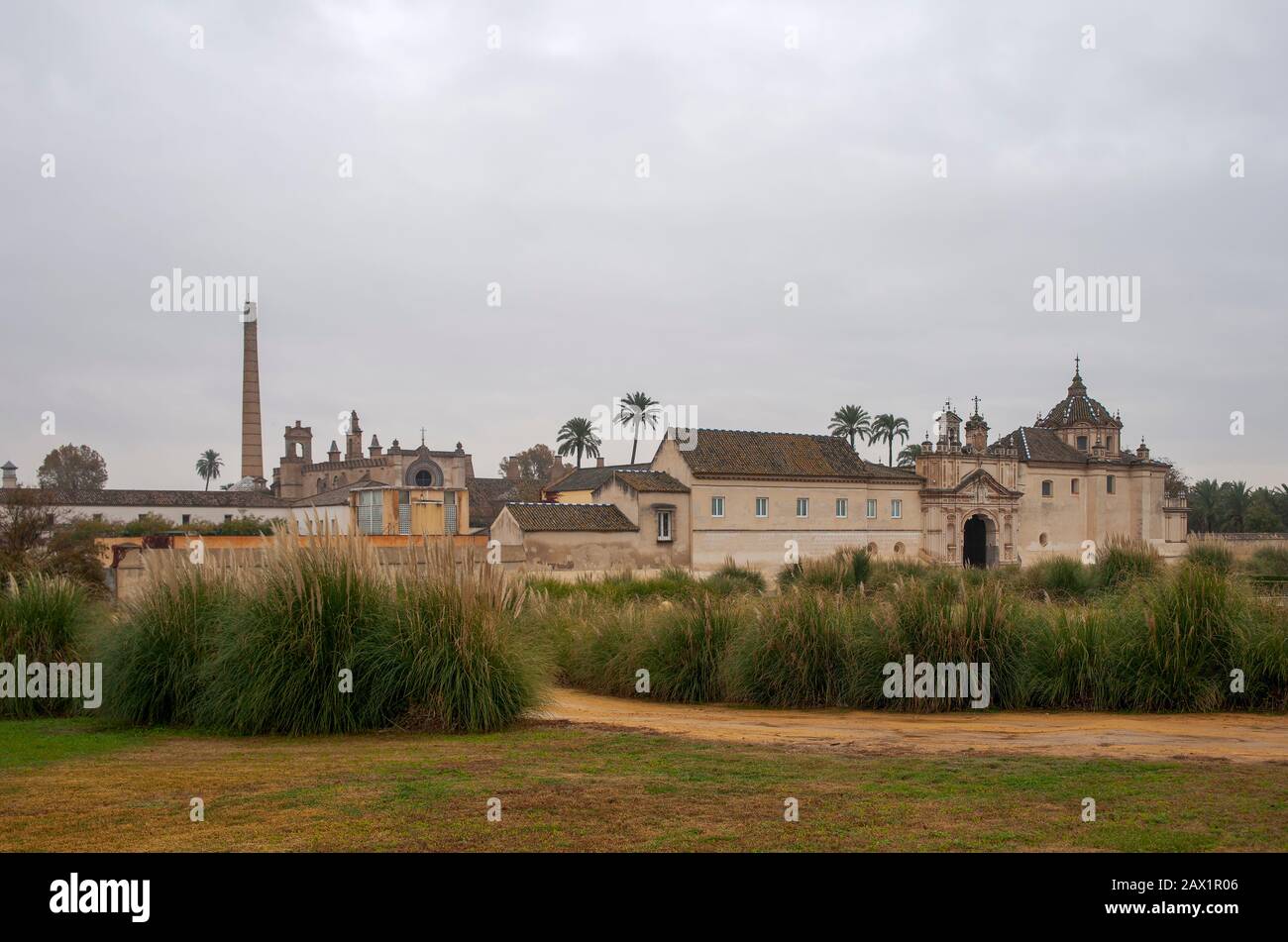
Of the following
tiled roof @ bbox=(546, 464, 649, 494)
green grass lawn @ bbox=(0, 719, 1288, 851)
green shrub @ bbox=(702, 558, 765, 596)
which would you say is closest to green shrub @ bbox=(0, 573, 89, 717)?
green grass lawn @ bbox=(0, 719, 1288, 851)

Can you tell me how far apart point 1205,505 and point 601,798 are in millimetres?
79287

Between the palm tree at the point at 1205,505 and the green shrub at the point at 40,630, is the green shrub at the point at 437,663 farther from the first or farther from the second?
the palm tree at the point at 1205,505

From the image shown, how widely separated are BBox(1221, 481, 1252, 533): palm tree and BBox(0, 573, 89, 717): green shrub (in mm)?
72377

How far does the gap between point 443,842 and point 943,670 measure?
9.04 meters

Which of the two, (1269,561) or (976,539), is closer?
(1269,561)

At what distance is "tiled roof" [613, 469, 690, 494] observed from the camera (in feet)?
152

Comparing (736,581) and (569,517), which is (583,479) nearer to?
(569,517)

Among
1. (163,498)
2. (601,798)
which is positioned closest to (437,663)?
Answer: (601,798)

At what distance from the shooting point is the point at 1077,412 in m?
64.6

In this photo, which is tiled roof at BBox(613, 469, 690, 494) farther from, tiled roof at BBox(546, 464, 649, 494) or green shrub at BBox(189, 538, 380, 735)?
green shrub at BBox(189, 538, 380, 735)

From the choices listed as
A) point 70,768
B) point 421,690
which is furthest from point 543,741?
point 70,768

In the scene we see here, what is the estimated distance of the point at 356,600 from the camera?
1137cm

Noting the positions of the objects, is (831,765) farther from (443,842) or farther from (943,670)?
(943,670)

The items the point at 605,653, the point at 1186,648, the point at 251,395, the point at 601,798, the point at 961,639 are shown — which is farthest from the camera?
the point at 251,395
